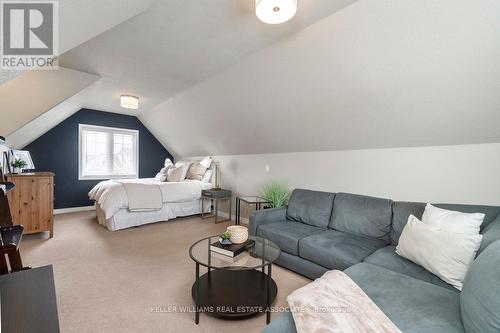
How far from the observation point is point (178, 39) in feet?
7.47

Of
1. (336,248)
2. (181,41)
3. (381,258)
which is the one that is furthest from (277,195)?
(181,41)

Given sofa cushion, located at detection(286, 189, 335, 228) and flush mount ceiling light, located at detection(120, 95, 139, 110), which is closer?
sofa cushion, located at detection(286, 189, 335, 228)

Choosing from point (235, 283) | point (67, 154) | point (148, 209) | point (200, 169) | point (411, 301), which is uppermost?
point (67, 154)

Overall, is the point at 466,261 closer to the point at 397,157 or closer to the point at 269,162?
the point at 397,157

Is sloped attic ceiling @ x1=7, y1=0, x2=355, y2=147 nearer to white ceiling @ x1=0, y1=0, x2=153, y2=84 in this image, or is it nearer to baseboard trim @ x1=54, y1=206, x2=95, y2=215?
white ceiling @ x1=0, y1=0, x2=153, y2=84

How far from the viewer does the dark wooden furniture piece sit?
815mm

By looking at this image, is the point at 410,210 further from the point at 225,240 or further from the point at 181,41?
the point at 181,41

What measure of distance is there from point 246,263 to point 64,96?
11.2 feet

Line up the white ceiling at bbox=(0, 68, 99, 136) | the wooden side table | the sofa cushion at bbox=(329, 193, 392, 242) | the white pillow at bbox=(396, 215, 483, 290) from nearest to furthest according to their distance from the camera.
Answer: the white pillow at bbox=(396, 215, 483, 290) → the sofa cushion at bbox=(329, 193, 392, 242) → the white ceiling at bbox=(0, 68, 99, 136) → the wooden side table

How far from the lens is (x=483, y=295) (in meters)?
0.97

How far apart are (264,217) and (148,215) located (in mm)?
2392

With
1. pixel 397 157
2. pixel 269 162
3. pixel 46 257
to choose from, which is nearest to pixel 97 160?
pixel 46 257

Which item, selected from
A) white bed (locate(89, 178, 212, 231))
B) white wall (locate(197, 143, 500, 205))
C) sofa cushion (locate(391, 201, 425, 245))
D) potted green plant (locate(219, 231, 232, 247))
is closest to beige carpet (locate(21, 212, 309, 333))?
white bed (locate(89, 178, 212, 231))

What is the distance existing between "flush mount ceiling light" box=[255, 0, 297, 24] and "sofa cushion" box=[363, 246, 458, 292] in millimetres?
2010
